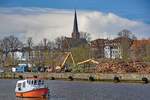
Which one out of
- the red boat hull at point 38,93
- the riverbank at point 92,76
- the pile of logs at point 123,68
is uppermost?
the pile of logs at point 123,68

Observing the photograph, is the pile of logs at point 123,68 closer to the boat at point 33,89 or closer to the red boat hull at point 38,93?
the boat at point 33,89

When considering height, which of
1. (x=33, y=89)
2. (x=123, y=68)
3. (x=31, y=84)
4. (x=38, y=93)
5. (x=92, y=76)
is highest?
(x=123, y=68)

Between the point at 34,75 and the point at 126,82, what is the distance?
123 feet

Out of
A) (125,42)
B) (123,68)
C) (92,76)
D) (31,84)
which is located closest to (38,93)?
Result: (31,84)

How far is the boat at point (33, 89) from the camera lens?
59531 millimetres

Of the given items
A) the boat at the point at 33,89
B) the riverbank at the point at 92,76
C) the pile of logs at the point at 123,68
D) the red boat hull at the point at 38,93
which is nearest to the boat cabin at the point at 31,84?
the boat at the point at 33,89

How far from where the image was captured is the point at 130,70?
329ft

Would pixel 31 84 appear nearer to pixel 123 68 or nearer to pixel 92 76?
pixel 92 76

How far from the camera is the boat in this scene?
59531mm

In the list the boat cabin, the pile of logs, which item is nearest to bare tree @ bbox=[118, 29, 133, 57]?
the pile of logs

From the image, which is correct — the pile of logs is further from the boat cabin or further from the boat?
the boat

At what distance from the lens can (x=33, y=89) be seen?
60.1 metres

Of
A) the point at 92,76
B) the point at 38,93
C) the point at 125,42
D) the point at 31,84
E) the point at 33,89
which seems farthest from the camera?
the point at 125,42

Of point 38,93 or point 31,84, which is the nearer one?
point 38,93
